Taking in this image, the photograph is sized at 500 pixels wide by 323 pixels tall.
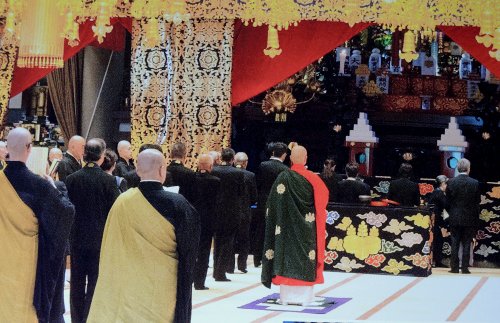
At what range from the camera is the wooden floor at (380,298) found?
28.4 ft

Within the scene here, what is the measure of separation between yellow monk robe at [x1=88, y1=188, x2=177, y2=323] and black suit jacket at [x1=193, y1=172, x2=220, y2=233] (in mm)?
4785

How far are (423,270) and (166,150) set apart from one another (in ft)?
12.4

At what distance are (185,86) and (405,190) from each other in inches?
130

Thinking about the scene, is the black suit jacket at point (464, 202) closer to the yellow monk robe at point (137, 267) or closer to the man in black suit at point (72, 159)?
the man in black suit at point (72, 159)

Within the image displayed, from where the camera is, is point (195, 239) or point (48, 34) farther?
point (48, 34)

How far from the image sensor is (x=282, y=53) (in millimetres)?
13570

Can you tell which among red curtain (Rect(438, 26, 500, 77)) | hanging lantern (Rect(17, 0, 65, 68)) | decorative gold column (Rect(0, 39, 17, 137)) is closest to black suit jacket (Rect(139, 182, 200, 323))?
hanging lantern (Rect(17, 0, 65, 68))

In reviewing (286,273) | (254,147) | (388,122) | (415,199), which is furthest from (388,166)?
(286,273)

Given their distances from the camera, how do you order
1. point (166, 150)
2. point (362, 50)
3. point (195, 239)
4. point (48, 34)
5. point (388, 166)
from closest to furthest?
point (195, 239) < point (48, 34) < point (166, 150) < point (388, 166) < point (362, 50)

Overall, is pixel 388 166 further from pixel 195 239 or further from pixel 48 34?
pixel 195 239

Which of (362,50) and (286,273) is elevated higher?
(362,50)

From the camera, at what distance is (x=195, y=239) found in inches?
211

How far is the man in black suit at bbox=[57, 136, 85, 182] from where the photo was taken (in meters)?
8.59

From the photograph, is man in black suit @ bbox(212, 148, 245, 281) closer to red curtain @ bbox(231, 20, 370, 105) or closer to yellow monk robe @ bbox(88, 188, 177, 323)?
red curtain @ bbox(231, 20, 370, 105)
